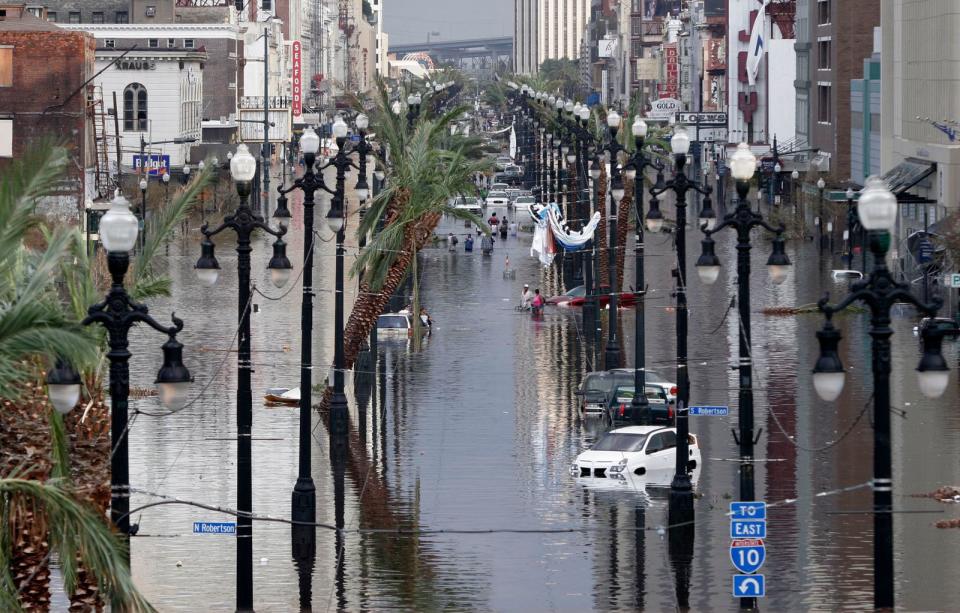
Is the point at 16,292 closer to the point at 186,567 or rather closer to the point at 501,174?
the point at 186,567

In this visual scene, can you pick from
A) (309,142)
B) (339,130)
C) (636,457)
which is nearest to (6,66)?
(339,130)

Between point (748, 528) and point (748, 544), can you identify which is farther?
point (748, 544)

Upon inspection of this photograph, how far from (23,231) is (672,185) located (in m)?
14.5

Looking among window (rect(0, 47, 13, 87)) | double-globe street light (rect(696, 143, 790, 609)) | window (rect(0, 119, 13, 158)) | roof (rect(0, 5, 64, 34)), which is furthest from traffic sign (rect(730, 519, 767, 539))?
window (rect(0, 47, 13, 87))

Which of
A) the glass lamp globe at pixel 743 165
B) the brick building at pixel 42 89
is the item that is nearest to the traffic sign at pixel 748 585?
the glass lamp globe at pixel 743 165

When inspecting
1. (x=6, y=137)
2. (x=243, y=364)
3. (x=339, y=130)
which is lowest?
(x=243, y=364)

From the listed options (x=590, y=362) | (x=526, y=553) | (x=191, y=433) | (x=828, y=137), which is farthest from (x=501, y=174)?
(x=526, y=553)

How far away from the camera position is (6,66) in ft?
264

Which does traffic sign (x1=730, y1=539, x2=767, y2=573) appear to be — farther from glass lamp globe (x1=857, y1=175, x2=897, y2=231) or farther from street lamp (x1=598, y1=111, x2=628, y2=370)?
street lamp (x1=598, y1=111, x2=628, y2=370)

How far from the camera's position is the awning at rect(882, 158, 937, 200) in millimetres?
77250

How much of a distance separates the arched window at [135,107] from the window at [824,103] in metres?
44.2

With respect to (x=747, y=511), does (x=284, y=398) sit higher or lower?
A: lower

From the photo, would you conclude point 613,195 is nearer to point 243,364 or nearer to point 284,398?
point 284,398

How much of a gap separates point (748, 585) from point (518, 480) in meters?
12.5
